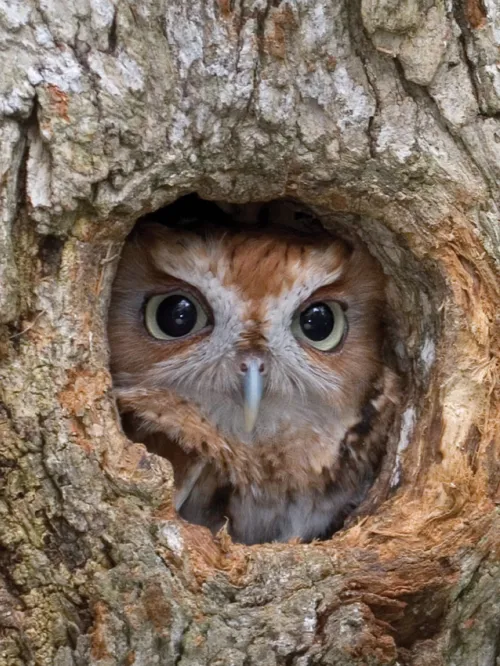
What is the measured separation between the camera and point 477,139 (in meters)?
2.48

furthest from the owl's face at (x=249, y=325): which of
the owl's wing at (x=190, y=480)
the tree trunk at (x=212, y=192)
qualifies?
the tree trunk at (x=212, y=192)

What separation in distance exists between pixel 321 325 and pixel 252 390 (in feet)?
1.33

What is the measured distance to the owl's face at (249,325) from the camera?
2.80m

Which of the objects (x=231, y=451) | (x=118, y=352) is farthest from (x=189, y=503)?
(x=118, y=352)

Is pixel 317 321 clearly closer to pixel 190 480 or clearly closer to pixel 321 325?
pixel 321 325

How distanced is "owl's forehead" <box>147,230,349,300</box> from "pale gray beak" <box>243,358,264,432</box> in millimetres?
220

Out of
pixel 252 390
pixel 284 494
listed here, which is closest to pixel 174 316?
pixel 252 390

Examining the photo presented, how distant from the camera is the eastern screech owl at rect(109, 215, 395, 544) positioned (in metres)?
2.82

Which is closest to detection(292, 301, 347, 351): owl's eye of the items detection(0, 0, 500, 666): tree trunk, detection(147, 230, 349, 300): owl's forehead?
detection(147, 230, 349, 300): owl's forehead

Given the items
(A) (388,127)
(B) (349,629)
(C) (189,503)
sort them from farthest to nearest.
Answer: (C) (189,503) < (A) (388,127) < (B) (349,629)

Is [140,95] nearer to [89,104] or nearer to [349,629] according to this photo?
[89,104]

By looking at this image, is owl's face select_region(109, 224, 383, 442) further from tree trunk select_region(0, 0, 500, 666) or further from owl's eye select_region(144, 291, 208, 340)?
tree trunk select_region(0, 0, 500, 666)

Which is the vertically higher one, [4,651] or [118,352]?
[118,352]

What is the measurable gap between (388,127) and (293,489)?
4.25ft
